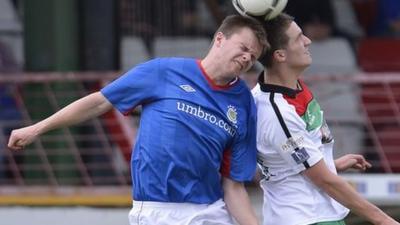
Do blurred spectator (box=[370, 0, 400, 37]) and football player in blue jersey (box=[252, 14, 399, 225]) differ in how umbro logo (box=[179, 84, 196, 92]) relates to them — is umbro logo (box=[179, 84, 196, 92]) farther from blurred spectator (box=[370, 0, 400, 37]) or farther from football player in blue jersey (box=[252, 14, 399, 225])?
blurred spectator (box=[370, 0, 400, 37])

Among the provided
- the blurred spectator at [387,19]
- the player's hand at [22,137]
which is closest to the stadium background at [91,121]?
the blurred spectator at [387,19]

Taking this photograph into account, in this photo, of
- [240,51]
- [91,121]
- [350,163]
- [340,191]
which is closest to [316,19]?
[91,121]

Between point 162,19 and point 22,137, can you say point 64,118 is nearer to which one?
point 22,137

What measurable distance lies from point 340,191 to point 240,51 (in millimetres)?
772

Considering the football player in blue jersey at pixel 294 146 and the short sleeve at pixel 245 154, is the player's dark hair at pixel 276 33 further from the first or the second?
the short sleeve at pixel 245 154

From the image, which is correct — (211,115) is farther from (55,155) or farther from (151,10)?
(151,10)

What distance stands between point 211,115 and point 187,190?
34cm

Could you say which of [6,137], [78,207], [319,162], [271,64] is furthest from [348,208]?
[6,137]

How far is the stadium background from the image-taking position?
34.0ft

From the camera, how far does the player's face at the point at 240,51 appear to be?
236 inches

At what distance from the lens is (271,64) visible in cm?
624

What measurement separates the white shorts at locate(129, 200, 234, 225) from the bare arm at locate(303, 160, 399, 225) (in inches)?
18.5

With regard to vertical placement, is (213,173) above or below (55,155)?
above

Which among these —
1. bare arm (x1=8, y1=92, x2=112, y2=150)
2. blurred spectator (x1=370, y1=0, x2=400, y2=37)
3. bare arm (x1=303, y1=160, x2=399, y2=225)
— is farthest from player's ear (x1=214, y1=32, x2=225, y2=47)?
blurred spectator (x1=370, y1=0, x2=400, y2=37)
